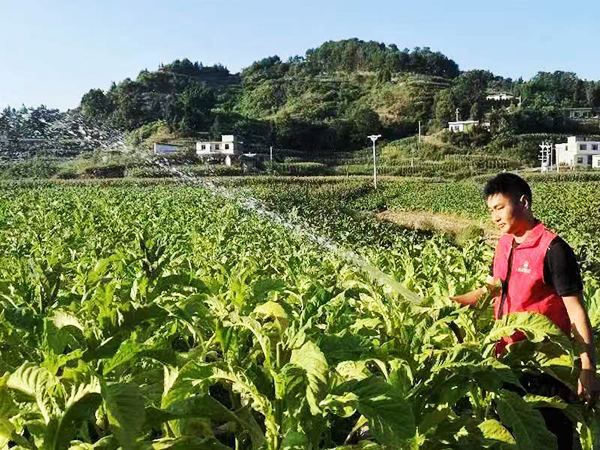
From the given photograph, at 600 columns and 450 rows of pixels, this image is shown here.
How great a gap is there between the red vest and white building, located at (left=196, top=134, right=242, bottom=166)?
59.4m

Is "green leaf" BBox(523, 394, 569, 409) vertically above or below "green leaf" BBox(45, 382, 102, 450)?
below

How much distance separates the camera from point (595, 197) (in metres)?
33.8

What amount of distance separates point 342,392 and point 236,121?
86.2m

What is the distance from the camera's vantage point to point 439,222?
31.5 meters

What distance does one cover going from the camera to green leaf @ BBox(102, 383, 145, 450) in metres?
1.51

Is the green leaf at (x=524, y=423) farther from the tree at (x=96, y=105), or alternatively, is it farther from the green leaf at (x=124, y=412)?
the tree at (x=96, y=105)

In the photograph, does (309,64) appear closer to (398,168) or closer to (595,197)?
(398,168)

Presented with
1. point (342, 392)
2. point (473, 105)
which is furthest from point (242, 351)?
point (473, 105)

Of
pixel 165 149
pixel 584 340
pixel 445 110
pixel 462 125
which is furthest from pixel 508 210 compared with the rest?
pixel 445 110

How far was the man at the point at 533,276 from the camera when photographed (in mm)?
2844

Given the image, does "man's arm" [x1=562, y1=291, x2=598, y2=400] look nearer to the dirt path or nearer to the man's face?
the man's face

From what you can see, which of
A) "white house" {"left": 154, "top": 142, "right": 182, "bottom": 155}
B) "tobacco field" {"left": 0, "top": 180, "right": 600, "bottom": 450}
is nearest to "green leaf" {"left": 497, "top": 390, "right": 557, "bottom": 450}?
"tobacco field" {"left": 0, "top": 180, "right": 600, "bottom": 450}

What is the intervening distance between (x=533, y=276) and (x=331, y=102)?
365ft

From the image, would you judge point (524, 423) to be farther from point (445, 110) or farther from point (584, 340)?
point (445, 110)
